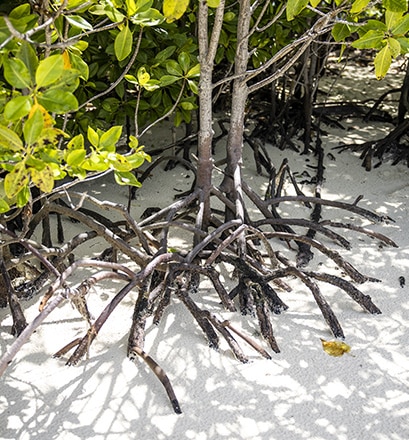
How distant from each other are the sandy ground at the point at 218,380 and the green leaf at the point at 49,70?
113 centimetres

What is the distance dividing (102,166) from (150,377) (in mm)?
821

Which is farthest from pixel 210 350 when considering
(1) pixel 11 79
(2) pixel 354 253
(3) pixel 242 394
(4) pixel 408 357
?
(1) pixel 11 79

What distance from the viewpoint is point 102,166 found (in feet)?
6.75

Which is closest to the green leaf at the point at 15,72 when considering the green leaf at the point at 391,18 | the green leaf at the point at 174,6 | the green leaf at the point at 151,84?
the green leaf at the point at 174,6

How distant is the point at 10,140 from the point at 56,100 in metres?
0.16

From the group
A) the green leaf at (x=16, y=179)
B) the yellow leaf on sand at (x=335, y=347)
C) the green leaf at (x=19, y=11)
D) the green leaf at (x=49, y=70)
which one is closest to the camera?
the green leaf at (x=49, y=70)

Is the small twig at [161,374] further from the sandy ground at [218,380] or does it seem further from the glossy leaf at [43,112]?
the glossy leaf at [43,112]

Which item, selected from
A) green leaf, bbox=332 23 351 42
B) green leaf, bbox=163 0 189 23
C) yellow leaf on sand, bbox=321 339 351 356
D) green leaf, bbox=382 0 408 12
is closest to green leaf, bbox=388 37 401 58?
green leaf, bbox=382 0 408 12

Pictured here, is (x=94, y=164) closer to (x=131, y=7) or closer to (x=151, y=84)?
(x=131, y=7)

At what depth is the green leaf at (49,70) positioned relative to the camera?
171 centimetres

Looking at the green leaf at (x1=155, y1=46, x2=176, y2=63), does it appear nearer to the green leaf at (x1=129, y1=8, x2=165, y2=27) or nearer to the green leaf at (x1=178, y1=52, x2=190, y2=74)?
the green leaf at (x1=178, y1=52, x2=190, y2=74)

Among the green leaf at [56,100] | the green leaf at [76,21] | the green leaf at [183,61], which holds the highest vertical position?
the green leaf at [76,21]

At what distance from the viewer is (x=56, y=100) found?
5.92ft

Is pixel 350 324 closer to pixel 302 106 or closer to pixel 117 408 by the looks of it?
pixel 117 408
